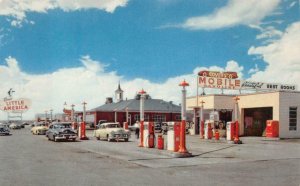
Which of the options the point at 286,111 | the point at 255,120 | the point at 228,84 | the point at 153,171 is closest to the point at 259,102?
the point at 286,111

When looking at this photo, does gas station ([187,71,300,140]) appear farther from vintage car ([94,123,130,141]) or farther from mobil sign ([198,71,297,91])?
vintage car ([94,123,130,141])

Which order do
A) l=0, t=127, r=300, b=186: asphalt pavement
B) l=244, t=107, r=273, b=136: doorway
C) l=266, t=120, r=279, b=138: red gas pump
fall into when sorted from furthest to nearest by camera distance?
l=244, t=107, r=273, b=136: doorway < l=266, t=120, r=279, b=138: red gas pump < l=0, t=127, r=300, b=186: asphalt pavement

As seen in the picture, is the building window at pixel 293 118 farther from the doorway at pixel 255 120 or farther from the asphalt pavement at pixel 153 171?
the asphalt pavement at pixel 153 171

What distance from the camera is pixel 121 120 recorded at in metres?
76.1

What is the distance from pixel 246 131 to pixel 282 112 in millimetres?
6749

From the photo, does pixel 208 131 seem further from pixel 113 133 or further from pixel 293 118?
pixel 113 133

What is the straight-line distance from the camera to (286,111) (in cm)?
3700

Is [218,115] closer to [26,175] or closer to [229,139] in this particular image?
[229,139]

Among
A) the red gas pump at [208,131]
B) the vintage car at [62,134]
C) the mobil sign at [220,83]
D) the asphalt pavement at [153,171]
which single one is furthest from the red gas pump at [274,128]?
the asphalt pavement at [153,171]

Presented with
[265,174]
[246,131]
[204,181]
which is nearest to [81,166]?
[204,181]

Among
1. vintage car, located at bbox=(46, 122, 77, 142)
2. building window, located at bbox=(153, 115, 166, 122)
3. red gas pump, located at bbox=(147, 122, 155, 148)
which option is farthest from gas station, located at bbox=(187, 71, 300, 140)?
building window, located at bbox=(153, 115, 166, 122)

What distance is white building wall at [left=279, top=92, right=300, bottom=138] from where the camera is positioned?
3675 centimetres

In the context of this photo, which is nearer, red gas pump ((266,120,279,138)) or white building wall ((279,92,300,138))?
red gas pump ((266,120,279,138))

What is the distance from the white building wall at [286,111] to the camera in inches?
1447
